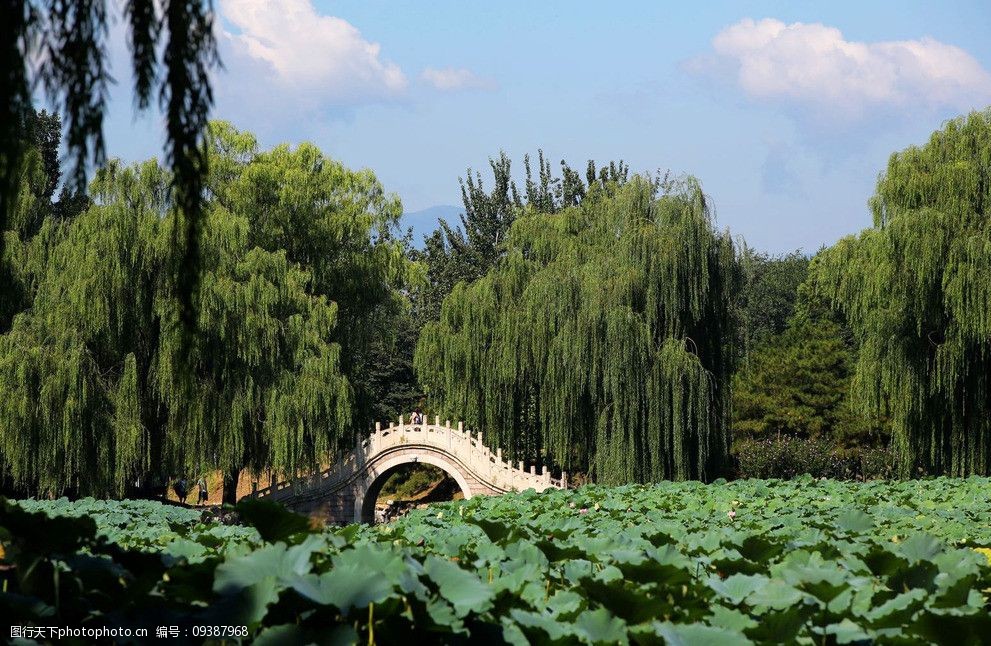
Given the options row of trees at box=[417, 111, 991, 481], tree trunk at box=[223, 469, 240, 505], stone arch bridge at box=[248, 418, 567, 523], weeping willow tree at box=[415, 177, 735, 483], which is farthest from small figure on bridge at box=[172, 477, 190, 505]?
weeping willow tree at box=[415, 177, 735, 483]

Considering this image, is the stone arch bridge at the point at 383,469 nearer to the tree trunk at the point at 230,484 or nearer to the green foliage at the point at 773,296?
the tree trunk at the point at 230,484

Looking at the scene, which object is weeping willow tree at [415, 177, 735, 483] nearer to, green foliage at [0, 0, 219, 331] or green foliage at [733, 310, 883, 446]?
green foliage at [733, 310, 883, 446]

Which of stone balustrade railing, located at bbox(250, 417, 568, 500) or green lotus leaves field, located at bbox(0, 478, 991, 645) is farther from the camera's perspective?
stone balustrade railing, located at bbox(250, 417, 568, 500)

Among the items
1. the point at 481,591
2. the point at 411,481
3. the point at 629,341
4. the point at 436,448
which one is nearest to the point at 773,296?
the point at 411,481

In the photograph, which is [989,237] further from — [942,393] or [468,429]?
[468,429]

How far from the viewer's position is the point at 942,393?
2177 cm

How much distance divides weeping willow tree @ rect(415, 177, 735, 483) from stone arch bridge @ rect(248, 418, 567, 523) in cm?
204

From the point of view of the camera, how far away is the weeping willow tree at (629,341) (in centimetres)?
2303

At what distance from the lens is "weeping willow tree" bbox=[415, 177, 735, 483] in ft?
75.6

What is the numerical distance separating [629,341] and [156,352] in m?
8.35

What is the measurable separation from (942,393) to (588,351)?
19.8ft

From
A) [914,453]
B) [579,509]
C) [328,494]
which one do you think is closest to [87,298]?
[328,494]

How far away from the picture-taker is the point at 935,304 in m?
21.7

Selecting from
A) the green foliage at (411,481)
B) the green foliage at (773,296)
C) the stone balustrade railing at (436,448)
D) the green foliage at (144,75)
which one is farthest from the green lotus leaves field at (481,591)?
the green foliage at (773,296)
